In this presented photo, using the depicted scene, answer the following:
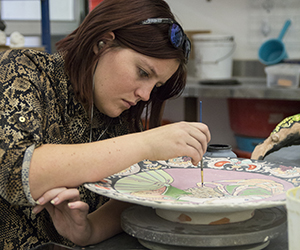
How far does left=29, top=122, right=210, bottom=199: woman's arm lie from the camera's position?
937 millimetres

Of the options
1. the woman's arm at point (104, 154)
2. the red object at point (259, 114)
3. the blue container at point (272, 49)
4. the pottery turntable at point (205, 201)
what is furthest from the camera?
the blue container at point (272, 49)

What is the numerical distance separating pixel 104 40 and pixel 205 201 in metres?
0.62

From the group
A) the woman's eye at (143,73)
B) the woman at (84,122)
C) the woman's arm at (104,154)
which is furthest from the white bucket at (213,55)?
the woman's arm at (104,154)

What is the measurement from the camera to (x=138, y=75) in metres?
1.25

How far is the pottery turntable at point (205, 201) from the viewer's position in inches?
32.9

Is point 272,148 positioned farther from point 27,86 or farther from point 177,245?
point 27,86

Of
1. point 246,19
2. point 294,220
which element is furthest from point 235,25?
point 294,220

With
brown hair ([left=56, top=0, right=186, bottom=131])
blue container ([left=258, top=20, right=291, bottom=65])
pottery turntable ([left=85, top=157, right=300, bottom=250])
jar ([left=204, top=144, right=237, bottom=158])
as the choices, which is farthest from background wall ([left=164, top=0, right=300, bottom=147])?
pottery turntable ([left=85, top=157, right=300, bottom=250])

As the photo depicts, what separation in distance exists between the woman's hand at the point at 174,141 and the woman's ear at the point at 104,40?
364 mm

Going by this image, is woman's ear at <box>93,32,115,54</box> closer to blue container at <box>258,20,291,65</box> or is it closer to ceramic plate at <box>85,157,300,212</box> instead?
ceramic plate at <box>85,157,300,212</box>

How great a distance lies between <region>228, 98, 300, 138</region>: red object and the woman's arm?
2.34 metres

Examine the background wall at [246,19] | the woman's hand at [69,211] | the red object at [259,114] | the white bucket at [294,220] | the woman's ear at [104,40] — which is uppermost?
the background wall at [246,19]

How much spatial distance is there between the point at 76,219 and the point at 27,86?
392 millimetres

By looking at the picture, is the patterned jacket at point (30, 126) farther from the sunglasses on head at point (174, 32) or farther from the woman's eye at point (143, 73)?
the sunglasses on head at point (174, 32)
